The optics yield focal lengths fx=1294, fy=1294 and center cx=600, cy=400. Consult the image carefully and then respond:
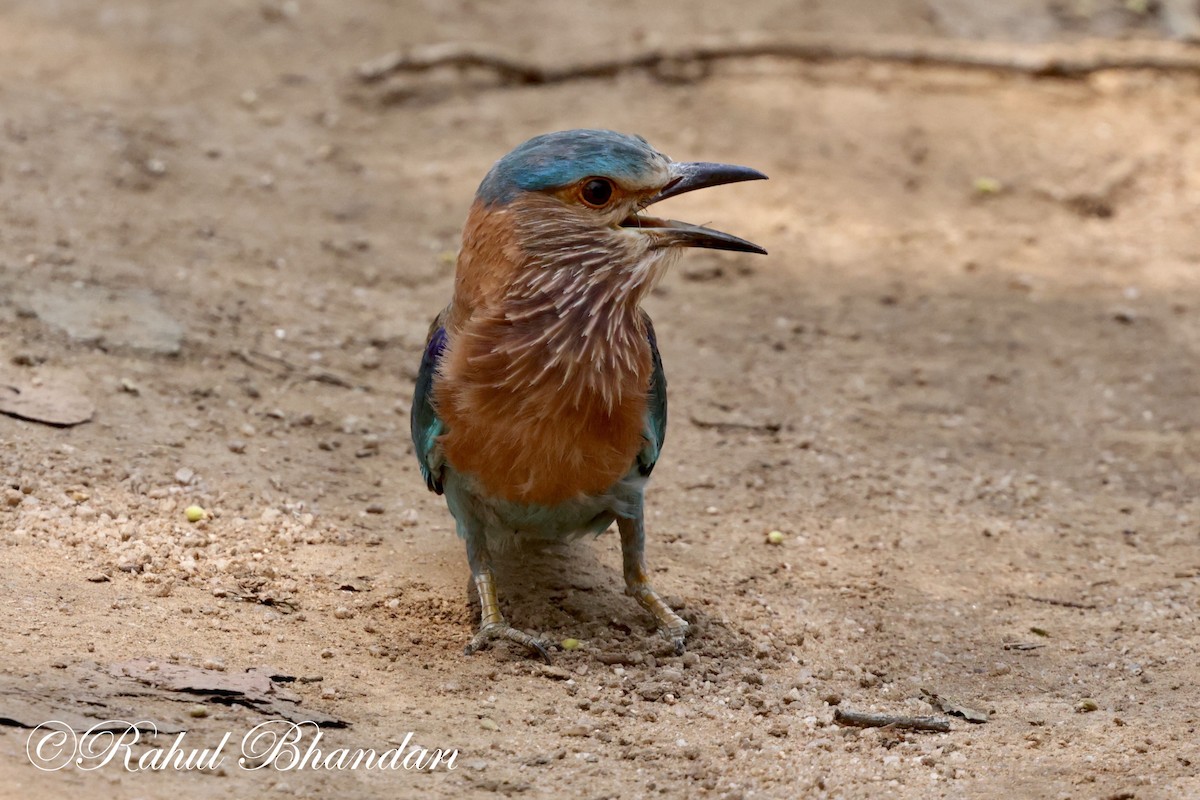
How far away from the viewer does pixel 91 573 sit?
4312 mm

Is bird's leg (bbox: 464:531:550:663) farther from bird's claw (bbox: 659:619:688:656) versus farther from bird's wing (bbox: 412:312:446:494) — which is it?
bird's claw (bbox: 659:619:688:656)

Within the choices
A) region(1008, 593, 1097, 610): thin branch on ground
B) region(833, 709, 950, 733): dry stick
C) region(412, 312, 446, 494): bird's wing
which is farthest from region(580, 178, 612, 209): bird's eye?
region(1008, 593, 1097, 610): thin branch on ground

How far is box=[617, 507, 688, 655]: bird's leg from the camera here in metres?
4.57

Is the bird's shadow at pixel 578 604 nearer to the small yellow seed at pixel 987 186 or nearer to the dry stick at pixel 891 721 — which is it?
the dry stick at pixel 891 721

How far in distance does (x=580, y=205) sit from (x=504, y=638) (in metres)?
1.49

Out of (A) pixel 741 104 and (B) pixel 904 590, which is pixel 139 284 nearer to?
(B) pixel 904 590

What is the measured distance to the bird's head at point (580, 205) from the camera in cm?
421

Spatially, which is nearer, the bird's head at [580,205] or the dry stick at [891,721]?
the dry stick at [891,721]

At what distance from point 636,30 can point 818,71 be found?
1.49m

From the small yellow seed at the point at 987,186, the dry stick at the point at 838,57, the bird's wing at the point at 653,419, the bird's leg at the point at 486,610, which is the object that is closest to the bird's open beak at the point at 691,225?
the bird's wing at the point at 653,419

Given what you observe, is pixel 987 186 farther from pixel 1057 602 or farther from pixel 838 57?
pixel 1057 602

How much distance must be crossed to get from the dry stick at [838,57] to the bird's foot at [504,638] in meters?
5.93

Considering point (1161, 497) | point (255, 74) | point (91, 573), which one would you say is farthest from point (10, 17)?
point (1161, 497)

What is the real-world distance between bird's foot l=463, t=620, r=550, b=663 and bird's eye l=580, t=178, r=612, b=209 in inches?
57.6
